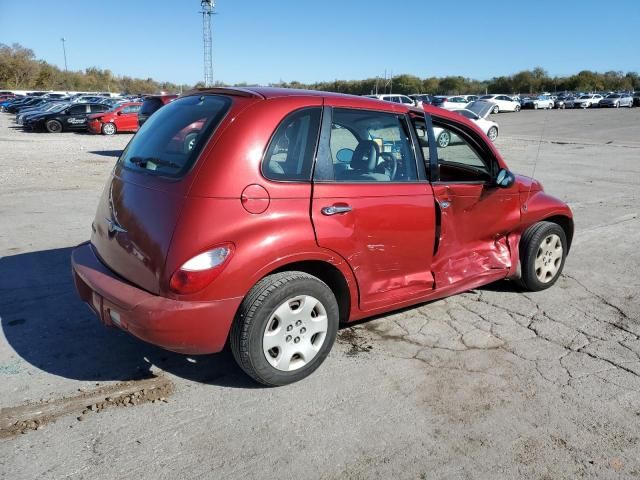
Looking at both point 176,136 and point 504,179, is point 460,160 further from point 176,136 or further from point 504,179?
point 176,136

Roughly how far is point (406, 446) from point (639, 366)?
1.97 m

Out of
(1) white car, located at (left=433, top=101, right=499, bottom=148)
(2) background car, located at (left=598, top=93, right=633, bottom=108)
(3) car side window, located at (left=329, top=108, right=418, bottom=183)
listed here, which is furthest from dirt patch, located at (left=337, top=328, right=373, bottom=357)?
(2) background car, located at (left=598, top=93, right=633, bottom=108)

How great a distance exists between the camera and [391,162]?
3.80m

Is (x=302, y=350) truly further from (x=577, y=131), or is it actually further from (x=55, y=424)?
(x=577, y=131)

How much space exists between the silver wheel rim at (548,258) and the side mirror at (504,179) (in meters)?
0.77

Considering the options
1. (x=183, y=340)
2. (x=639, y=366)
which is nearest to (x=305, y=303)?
(x=183, y=340)

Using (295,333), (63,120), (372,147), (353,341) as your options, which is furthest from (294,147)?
(63,120)

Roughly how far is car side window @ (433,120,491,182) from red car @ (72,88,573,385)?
0.17 meters

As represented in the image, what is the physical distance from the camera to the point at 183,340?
2953 millimetres

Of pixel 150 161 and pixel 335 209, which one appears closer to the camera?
pixel 335 209

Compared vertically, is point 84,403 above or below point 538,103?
below

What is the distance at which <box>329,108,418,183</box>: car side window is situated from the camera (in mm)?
3559

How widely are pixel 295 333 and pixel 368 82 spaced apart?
11219 cm

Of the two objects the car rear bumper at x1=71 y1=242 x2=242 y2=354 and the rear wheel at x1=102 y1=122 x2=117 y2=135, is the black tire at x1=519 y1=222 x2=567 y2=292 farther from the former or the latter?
the rear wheel at x1=102 y1=122 x2=117 y2=135
